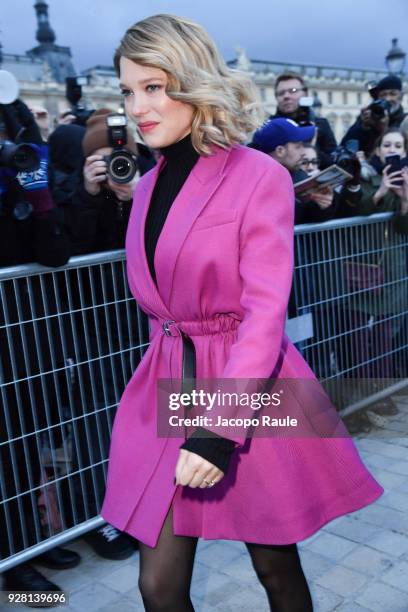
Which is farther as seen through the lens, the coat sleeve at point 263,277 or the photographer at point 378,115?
the photographer at point 378,115

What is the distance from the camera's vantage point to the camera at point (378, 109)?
596 centimetres

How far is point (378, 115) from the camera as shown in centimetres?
604

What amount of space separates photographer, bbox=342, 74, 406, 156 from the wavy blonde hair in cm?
447

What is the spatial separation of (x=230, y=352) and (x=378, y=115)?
4.93m

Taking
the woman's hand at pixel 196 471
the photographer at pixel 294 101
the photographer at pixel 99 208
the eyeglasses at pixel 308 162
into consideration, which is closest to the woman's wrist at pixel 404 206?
the eyeglasses at pixel 308 162

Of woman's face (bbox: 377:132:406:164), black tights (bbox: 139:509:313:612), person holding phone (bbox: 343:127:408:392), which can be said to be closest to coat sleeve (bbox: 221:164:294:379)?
black tights (bbox: 139:509:313:612)

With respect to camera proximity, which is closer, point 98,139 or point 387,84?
point 98,139

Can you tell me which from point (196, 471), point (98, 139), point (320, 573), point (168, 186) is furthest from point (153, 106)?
point (320, 573)

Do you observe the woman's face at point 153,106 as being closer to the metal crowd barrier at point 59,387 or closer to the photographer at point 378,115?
the metal crowd barrier at point 59,387

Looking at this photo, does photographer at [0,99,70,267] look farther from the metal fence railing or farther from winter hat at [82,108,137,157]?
the metal fence railing

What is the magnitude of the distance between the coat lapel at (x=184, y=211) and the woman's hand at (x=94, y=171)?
1.35 m

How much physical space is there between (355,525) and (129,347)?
146cm

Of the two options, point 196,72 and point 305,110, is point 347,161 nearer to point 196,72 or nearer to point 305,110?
point 305,110

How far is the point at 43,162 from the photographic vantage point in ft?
9.11
